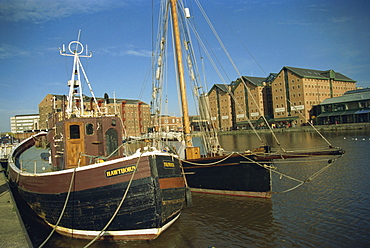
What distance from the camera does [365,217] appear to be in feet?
44.5

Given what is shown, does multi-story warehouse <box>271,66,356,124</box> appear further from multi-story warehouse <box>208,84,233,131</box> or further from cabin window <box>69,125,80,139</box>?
cabin window <box>69,125,80,139</box>

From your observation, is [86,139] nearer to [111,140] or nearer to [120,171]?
[111,140]

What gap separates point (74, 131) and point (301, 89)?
298 feet

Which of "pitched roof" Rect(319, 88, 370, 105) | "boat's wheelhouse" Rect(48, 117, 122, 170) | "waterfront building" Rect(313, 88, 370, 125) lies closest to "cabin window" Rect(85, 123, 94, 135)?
"boat's wheelhouse" Rect(48, 117, 122, 170)

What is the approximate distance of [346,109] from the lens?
8581 cm

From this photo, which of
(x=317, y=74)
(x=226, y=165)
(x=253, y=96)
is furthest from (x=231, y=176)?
(x=317, y=74)

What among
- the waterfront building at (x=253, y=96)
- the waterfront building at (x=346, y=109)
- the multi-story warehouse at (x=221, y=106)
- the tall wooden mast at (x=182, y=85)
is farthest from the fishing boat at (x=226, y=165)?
the multi-story warehouse at (x=221, y=106)

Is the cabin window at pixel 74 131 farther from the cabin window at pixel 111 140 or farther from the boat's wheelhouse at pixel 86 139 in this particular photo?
the cabin window at pixel 111 140

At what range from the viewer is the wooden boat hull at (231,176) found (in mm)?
18031

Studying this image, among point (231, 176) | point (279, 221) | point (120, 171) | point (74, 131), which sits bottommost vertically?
point (279, 221)

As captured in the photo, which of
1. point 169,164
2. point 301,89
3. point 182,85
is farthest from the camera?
point 301,89

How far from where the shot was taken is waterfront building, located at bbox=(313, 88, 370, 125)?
8055 centimetres

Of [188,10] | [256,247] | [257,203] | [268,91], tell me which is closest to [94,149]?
[256,247]

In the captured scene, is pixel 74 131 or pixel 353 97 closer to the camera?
pixel 74 131
